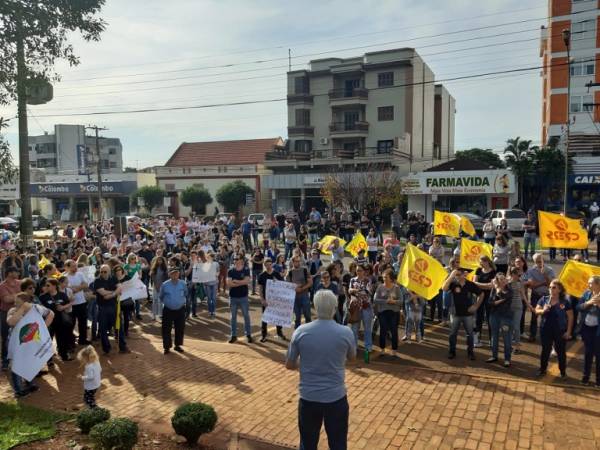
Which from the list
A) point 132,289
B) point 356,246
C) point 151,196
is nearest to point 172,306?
point 132,289

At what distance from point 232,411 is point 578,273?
688 cm

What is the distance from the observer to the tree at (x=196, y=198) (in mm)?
55969

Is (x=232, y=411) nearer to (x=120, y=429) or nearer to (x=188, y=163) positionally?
(x=120, y=429)

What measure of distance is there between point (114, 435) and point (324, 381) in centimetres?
272

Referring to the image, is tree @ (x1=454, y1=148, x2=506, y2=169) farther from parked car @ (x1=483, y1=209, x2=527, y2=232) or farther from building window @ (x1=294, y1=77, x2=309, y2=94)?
parked car @ (x1=483, y1=209, x2=527, y2=232)

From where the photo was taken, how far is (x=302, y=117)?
5828cm

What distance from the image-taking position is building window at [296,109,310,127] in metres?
58.2

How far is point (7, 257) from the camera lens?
13836 mm

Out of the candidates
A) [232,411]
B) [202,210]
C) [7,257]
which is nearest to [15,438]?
[232,411]

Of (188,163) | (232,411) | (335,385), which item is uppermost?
(188,163)

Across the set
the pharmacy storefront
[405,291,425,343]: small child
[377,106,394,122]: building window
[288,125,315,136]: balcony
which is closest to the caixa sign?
[288,125,315,136]: balcony

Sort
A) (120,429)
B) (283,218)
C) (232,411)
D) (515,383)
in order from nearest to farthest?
1. (120,429)
2. (232,411)
3. (515,383)
4. (283,218)

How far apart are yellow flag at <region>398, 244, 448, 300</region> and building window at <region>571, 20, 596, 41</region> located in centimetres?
4699

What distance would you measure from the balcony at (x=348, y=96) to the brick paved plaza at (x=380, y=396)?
153 feet
